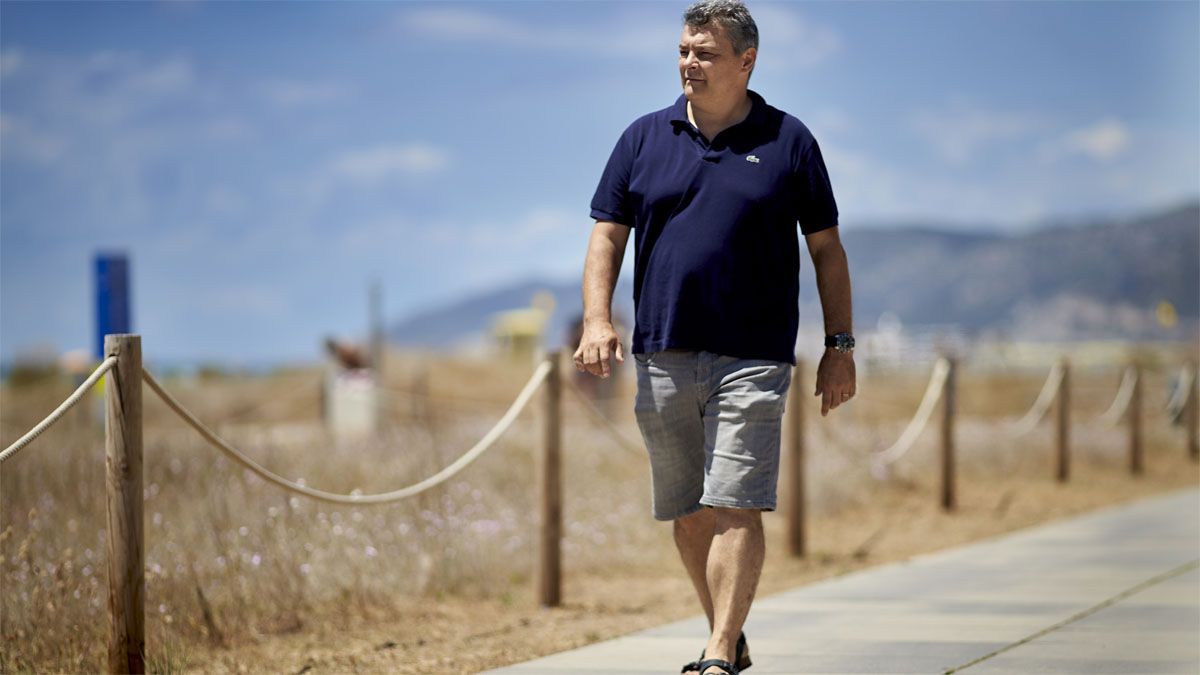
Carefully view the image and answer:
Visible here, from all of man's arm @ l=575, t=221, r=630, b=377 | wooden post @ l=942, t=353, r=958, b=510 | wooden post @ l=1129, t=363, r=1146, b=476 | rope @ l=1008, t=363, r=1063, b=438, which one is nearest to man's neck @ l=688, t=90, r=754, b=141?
man's arm @ l=575, t=221, r=630, b=377

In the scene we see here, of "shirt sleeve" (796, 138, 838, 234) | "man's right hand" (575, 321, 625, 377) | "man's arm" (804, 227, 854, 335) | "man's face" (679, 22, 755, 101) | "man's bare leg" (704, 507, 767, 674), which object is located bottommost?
"man's bare leg" (704, 507, 767, 674)

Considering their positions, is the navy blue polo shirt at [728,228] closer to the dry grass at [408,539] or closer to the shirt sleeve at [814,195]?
the shirt sleeve at [814,195]

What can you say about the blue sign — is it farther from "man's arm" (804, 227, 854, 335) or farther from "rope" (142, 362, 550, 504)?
"man's arm" (804, 227, 854, 335)

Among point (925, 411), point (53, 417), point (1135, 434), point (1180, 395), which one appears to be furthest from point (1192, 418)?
point (53, 417)

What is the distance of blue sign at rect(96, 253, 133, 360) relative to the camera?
12688 millimetres

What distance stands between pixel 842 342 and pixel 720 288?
48 centimetres

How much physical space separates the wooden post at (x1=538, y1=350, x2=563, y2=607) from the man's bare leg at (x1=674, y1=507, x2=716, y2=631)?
2320mm

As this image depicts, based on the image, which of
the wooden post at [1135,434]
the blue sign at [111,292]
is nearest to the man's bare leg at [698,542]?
the blue sign at [111,292]

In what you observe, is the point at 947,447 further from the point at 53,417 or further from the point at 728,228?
the point at 53,417

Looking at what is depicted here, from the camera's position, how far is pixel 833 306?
4633 millimetres

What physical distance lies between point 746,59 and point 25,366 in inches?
1220

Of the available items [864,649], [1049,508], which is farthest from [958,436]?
[864,649]

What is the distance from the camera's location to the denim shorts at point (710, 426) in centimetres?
438

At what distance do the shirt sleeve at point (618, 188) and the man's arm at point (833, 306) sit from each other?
0.55 meters
